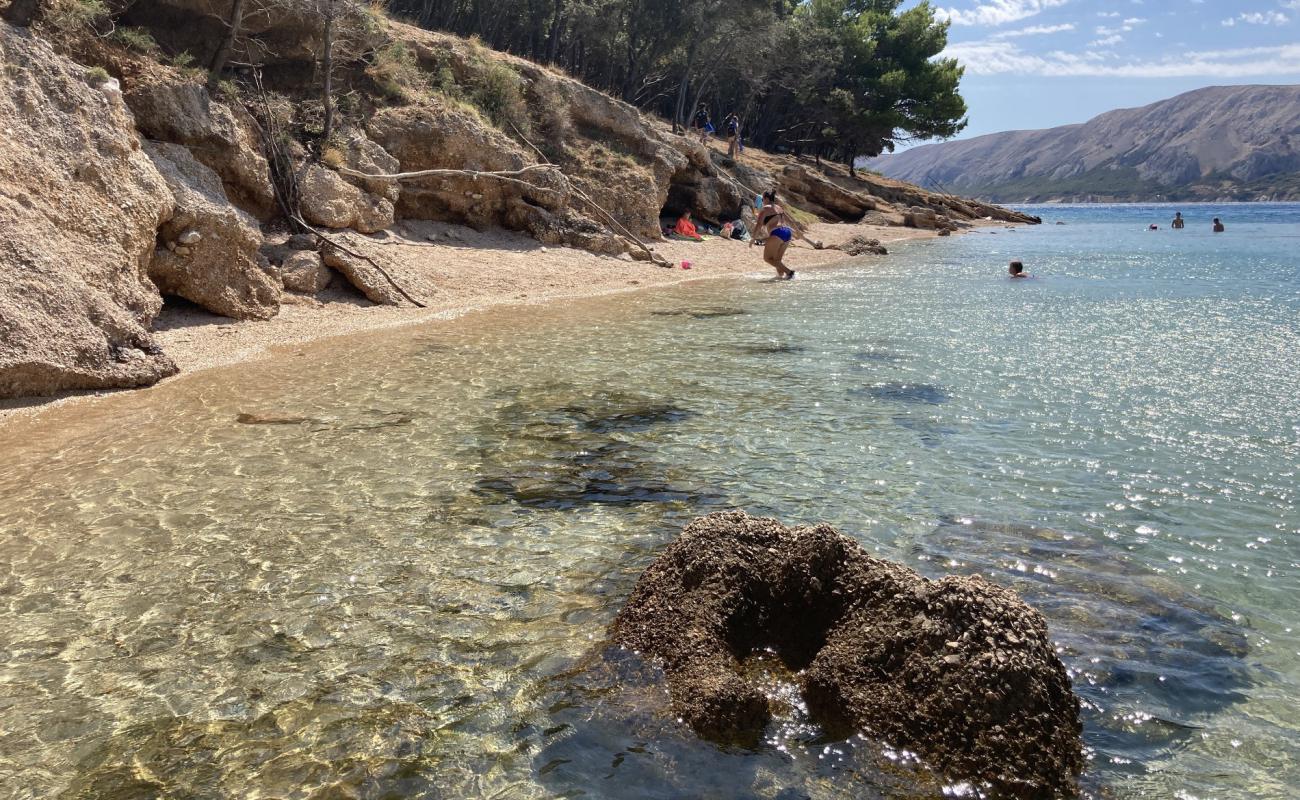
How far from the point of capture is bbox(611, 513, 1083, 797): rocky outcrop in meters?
3.27

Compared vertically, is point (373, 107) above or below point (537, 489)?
above

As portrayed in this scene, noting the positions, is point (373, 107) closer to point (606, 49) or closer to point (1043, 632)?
point (1043, 632)

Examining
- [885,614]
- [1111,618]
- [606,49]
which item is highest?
[606,49]

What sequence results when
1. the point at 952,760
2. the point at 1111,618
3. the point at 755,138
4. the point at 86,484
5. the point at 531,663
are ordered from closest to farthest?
1. the point at 952,760
2. the point at 531,663
3. the point at 1111,618
4. the point at 86,484
5. the point at 755,138

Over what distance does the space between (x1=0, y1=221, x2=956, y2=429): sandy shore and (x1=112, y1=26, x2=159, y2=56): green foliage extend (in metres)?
4.45

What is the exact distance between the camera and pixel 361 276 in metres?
15.7

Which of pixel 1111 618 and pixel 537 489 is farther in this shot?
pixel 537 489

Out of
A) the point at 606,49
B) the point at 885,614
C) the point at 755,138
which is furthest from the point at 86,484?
the point at 755,138

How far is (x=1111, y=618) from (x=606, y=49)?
157 ft

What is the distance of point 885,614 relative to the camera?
375cm

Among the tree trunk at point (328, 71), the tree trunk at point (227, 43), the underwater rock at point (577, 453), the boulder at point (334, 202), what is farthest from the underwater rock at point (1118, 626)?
the tree trunk at point (328, 71)

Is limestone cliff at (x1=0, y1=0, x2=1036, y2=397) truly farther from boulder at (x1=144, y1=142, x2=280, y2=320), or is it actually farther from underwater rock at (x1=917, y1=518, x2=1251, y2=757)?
underwater rock at (x1=917, y1=518, x2=1251, y2=757)

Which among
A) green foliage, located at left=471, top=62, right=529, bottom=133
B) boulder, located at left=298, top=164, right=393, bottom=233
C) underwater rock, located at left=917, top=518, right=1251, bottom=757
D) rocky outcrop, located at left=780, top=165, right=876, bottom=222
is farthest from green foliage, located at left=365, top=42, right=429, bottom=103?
rocky outcrop, located at left=780, top=165, right=876, bottom=222

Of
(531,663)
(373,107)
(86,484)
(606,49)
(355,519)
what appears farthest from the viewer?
(606,49)
